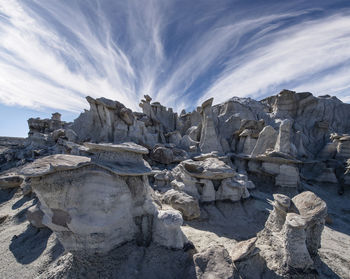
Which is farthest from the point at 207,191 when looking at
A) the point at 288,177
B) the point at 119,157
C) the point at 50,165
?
the point at 288,177

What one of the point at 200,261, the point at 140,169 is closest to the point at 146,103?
the point at 140,169

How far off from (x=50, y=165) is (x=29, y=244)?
10.5 ft

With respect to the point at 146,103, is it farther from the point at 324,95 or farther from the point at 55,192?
the point at 324,95

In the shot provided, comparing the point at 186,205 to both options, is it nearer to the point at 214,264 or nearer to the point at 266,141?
the point at 214,264

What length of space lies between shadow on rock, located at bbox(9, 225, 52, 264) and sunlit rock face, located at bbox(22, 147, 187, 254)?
1931mm

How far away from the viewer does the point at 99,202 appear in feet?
8.13

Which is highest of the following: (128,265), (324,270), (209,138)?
(209,138)

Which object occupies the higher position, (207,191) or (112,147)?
(112,147)

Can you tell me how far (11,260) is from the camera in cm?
342

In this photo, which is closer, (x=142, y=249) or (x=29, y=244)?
(x=142, y=249)

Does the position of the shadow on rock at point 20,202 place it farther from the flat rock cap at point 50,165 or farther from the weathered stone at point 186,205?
the weathered stone at point 186,205

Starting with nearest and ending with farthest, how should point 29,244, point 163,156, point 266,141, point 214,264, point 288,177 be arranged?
point 214,264 → point 29,244 → point 288,177 → point 163,156 → point 266,141

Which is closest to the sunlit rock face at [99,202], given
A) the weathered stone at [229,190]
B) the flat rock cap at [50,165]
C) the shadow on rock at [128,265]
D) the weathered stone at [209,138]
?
the flat rock cap at [50,165]

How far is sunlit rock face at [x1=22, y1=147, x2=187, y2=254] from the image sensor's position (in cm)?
230
